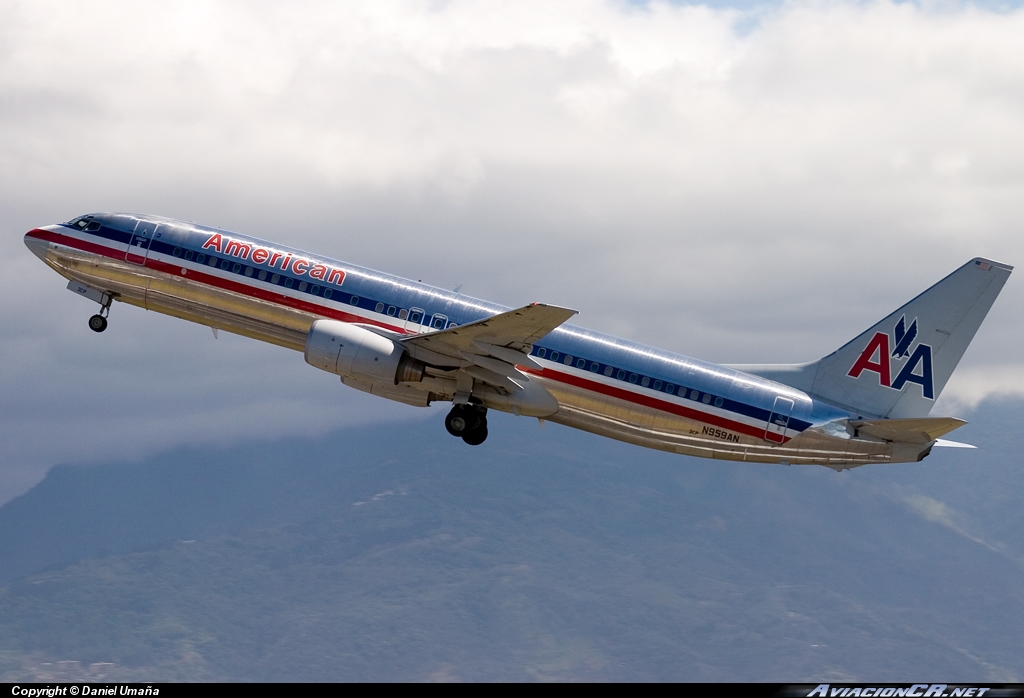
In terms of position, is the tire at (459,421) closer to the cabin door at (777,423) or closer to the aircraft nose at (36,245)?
the cabin door at (777,423)

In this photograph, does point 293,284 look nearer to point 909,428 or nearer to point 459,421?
point 459,421

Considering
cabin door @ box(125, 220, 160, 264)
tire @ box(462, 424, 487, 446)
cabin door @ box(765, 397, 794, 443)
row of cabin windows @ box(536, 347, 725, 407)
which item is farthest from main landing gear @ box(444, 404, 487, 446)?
cabin door @ box(125, 220, 160, 264)

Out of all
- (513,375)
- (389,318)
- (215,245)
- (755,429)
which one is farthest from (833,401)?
(215,245)

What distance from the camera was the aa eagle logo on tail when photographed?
148ft

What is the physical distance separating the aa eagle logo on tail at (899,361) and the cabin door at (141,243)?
26630mm

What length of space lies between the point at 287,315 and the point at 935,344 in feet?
77.6

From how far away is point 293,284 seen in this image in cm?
4466

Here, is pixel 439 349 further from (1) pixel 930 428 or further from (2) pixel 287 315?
(1) pixel 930 428

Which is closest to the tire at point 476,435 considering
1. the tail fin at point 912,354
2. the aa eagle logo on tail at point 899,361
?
the tail fin at point 912,354

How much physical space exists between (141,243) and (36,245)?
17.0 feet

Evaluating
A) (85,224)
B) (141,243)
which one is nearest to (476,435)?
(141,243)

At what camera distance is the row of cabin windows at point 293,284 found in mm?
44312

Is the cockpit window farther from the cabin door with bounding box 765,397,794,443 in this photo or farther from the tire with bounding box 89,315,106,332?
the cabin door with bounding box 765,397,794,443
